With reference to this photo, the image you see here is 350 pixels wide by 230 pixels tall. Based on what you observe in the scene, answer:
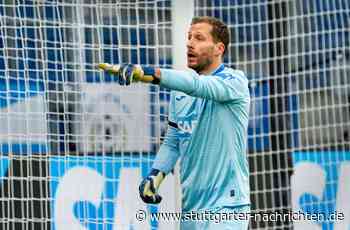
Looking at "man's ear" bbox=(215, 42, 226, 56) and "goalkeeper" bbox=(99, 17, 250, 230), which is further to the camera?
"man's ear" bbox=(215, 42, 226, 56)

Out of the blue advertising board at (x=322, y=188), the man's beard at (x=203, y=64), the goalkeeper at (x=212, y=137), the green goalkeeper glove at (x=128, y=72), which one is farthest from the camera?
the blue advertising board at (x=322, y=188)

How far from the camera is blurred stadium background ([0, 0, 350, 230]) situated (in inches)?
241

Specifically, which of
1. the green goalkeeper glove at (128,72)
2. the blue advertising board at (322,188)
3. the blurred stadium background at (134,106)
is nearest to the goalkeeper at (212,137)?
the green goalkeeper glove at (128,72)

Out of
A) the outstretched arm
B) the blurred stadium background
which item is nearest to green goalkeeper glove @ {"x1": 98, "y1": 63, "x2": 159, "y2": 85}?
the outstretched arm

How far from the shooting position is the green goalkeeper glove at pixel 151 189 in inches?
179

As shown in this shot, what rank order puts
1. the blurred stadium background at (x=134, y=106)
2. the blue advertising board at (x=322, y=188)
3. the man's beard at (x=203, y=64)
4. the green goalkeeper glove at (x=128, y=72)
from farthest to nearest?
the blue advertising board at (x=322, y=188), the blurred stadium background at (x=134, y=106), the man's beard at (x=203, y=64), the green goalkeeper glove at (x=128, y=72)

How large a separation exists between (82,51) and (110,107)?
0.40m

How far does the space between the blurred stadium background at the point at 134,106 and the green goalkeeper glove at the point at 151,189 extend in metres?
1.09

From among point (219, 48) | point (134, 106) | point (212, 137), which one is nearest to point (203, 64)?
point (219, 48)

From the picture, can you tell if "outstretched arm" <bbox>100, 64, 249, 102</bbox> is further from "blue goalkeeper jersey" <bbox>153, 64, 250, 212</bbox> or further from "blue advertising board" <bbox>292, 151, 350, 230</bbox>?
"blue advertising board" <bbox>292, 151, 350, 230</bbox>

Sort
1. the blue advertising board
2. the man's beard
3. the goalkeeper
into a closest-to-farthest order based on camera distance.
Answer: the goalkeeper
the man's beard
the blue advertising board

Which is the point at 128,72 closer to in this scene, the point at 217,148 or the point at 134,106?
the point at 217,148

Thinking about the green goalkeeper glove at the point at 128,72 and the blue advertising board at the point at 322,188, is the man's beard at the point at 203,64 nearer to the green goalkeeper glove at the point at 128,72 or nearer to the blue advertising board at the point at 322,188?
the green goalkeeper glove at the point at 128,72

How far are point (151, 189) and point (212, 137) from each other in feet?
1.26
